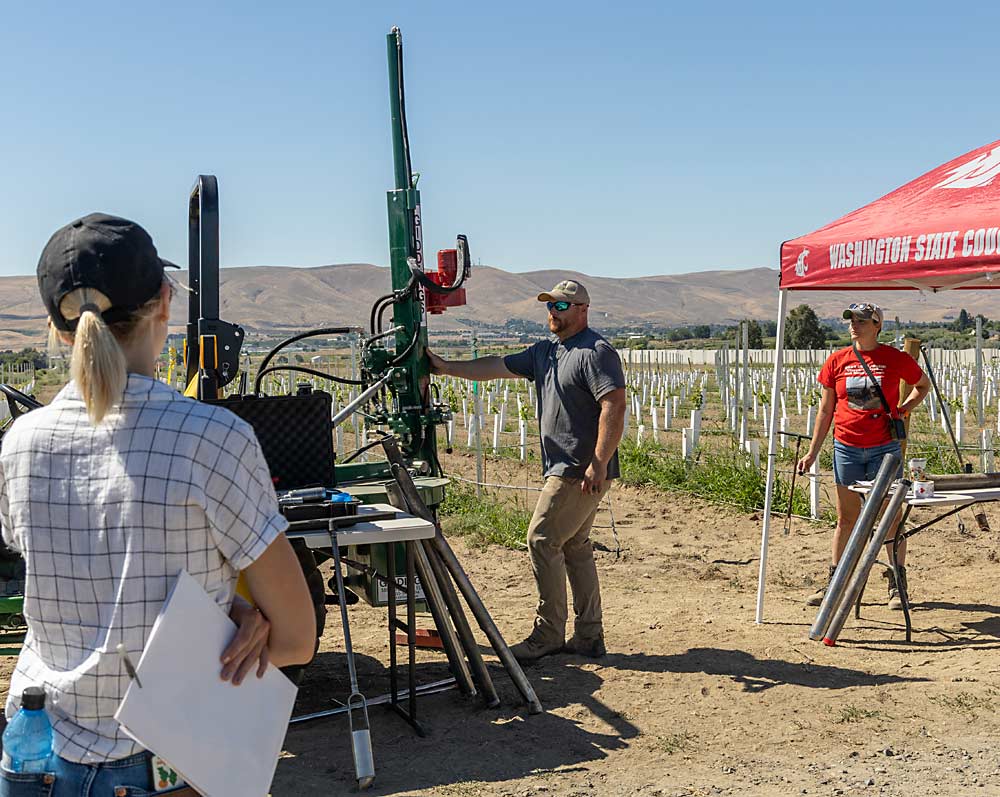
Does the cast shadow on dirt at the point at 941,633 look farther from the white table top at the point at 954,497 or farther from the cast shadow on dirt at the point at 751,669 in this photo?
the white table top at the point at 954,497

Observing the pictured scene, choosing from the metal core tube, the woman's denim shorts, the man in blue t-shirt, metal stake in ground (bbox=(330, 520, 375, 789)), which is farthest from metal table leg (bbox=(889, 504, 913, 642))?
metal stake in ground (bbox=(330, 520, 375, 789))

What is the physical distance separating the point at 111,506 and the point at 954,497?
17.9 feet

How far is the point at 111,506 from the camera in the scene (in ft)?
5.54

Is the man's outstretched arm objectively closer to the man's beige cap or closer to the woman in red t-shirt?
the man's beige cap

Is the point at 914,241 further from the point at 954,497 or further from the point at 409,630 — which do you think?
the point at 409,630

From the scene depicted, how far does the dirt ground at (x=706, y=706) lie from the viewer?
4.26m

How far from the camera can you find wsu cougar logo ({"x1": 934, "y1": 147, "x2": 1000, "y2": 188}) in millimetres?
6020

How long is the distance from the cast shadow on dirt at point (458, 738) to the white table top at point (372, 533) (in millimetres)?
897

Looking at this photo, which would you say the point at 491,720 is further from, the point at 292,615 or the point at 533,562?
the point at 292,615

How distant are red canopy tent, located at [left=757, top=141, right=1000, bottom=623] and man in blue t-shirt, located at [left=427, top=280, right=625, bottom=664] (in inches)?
49.4

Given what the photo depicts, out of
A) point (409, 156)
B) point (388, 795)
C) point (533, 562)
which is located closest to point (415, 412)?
point (533, 562)

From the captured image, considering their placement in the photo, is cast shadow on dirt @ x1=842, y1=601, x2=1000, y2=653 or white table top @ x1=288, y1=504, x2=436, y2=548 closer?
white table top @ x1=288, y1=504, x2=436, y2=548

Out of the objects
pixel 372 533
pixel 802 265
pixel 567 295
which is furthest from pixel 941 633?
pixel 372 533

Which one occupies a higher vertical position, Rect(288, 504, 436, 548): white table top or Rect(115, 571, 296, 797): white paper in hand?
Rect(115, 571, 296, 797): white paper in hand
